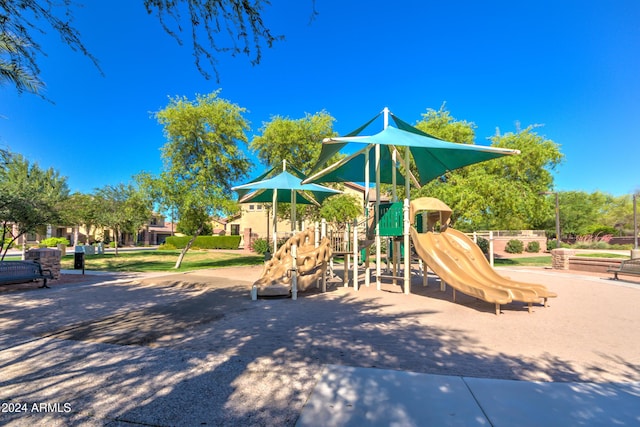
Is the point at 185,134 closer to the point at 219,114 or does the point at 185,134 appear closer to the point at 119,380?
the point at 219,114

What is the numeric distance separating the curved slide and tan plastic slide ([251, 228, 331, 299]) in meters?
2.93

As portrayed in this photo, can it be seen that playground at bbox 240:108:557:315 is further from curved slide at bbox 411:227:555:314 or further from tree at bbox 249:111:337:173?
tree at bbox 249:111:337:173

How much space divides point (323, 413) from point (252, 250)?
3622 cm

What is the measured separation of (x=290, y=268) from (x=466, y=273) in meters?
4.80

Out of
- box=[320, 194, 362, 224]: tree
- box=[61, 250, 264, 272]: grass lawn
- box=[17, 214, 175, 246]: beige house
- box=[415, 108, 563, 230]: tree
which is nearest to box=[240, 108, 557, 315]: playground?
box=[415, 108, 563, 230]: tree

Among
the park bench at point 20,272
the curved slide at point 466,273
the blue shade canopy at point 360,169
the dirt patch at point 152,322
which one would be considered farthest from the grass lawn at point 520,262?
the park bench at point 20,272

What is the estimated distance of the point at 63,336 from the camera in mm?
5426

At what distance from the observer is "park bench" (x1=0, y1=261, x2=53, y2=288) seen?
386 inches

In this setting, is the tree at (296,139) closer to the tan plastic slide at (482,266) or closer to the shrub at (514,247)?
the tan plastic slide at (482,266)

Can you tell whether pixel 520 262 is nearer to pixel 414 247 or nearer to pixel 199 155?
pixel 414 247

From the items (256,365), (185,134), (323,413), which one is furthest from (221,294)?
(185,134)

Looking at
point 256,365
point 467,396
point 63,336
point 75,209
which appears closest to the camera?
point 467,396

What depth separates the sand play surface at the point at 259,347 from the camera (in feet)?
10.8

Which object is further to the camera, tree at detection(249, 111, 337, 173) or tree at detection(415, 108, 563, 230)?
tree at detection(249, 111, 337, 173)
